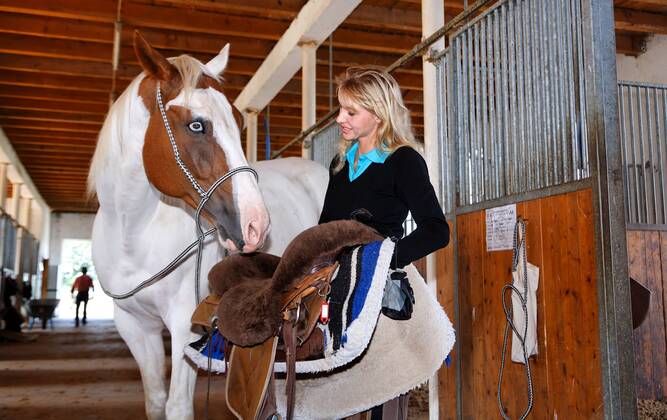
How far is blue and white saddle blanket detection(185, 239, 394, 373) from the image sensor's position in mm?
1202

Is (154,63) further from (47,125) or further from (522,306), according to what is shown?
(47,125)

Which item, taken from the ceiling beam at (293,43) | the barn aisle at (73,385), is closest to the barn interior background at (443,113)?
the ceiling beam at (293,43)

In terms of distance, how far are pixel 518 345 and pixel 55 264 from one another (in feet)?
61.4

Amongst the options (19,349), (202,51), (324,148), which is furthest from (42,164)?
(324,148)

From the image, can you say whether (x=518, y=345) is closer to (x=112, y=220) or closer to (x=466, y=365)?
(x=466, y=365)

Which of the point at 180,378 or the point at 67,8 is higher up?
the point at 67,8

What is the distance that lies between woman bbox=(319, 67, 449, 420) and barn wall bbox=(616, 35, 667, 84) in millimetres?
5440

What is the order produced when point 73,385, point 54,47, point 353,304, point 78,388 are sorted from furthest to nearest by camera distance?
point 54,47
point 73,385
point 78,388
point 353,304

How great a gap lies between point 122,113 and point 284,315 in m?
1.00

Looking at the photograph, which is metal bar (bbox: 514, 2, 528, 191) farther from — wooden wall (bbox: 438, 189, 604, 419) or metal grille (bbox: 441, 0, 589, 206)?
wooden wall (bbox: 438, 189, 604, 419)

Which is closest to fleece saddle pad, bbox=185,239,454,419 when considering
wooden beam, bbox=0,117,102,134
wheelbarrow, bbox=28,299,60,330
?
wooden beam, bbox=0,117,102,134

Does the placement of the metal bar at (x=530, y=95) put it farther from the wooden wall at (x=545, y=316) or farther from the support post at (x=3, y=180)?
the support post at (x=3, y=180)

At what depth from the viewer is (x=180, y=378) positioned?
6.19 ft

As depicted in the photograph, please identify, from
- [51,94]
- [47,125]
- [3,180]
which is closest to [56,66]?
[51,94]
